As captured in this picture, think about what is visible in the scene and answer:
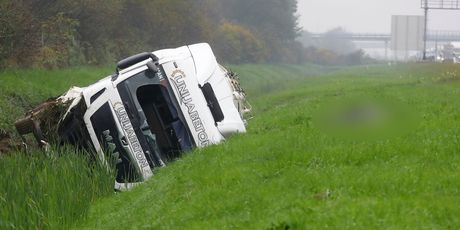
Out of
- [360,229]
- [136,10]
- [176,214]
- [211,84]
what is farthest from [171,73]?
[136,10]

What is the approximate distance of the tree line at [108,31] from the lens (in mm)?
22500

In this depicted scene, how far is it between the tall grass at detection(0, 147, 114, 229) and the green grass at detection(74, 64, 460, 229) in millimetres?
304

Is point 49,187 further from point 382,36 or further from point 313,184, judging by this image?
point 382,36

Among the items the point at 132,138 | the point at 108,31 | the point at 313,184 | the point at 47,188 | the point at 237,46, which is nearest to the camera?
the point at 313,184

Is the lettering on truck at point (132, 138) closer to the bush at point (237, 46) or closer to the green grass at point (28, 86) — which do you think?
the green grass at point (28, 86)

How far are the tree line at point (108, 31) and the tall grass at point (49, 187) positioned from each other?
1082 cm

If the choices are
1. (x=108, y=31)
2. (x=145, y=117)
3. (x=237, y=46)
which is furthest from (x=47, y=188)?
(x=237, y=46)

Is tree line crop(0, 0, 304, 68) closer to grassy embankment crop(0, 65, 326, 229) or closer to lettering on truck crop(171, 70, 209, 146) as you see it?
grassy embankment crop(0, 65, 326, 229)

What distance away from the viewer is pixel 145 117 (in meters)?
11.5

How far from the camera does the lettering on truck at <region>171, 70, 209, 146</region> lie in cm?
1146

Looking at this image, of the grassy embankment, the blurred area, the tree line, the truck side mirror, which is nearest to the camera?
the grassy embankment

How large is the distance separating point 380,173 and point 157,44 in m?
37.3

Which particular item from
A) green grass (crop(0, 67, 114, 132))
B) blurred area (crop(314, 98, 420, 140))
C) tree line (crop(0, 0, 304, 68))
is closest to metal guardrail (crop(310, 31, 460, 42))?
tree line (crop(0, 0, 304, 68))

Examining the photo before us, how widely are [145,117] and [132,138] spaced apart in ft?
1.45
